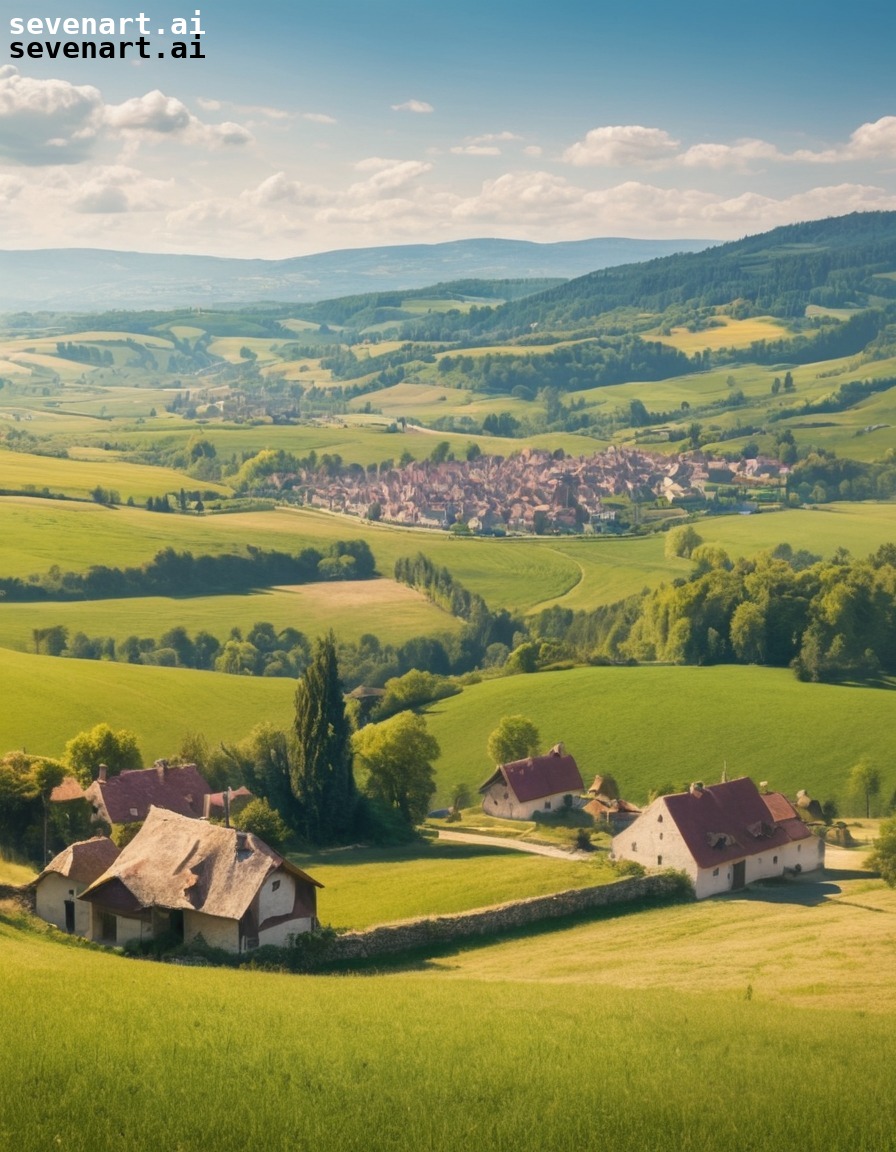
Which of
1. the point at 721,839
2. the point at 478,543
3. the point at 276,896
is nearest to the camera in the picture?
the point at 276,896

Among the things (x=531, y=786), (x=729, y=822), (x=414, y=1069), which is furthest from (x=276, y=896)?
(x=531, y=786)

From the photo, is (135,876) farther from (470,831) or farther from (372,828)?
(470,831)

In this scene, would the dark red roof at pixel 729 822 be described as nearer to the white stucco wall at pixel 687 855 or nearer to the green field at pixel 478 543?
the white stucco wall at pixel 687 855

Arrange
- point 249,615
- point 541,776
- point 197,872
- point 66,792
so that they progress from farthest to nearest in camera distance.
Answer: point 249,615 < point 541,776 < point 66,792 < point 197,872

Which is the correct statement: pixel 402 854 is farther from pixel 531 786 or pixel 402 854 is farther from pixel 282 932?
pixel 282 932

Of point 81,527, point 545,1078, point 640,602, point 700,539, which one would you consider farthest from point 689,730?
point 81,527

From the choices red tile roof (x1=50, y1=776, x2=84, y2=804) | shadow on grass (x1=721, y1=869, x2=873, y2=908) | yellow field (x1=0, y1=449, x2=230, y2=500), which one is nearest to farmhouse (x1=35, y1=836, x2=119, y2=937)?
red tile roof (x1=50, y1=776, x2=84, y2=804)
